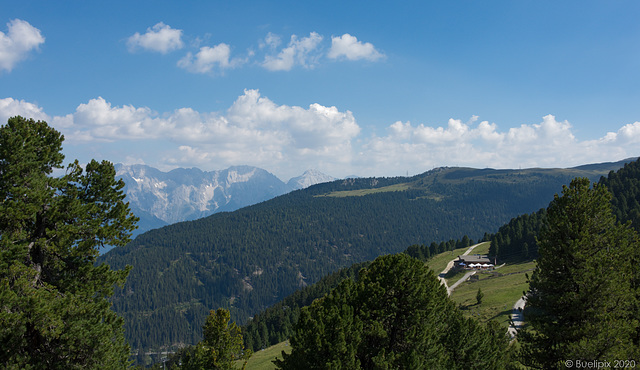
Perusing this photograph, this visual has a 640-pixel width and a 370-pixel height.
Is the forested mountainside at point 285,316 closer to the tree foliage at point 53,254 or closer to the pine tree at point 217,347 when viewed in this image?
the pine tree at point 217,347

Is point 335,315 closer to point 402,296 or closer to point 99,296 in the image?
point 402,296

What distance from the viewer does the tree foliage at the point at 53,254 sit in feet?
47.9

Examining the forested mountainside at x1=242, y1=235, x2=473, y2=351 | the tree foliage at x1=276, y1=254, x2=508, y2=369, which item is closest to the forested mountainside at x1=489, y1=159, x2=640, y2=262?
the forested mountainside at x1=242, y1=235, x2=473, y2=351

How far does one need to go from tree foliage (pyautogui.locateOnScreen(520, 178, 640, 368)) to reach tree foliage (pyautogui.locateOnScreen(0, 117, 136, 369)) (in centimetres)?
2250

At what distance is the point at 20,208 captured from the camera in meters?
15.6

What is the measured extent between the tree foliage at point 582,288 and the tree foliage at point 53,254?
2250cm

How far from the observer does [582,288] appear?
19078 millimetres

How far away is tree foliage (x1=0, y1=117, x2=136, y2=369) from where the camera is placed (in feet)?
47.9

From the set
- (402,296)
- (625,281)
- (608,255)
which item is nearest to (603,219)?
(608,255)

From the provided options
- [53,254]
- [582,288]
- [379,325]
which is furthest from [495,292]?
[53,254]

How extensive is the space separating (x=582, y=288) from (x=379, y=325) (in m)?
11.1

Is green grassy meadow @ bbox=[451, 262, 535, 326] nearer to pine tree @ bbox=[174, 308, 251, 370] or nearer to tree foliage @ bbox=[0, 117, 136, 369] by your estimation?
pine tree @ bbox=[174, 308, 251, 370]

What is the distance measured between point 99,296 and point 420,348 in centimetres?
1795

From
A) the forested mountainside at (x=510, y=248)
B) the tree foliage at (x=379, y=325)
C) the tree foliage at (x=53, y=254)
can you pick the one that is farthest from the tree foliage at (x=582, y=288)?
the forested mountainside at (x=510, y=248)
